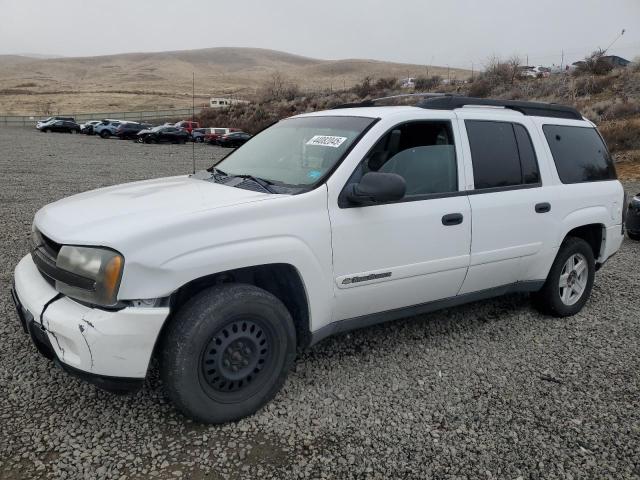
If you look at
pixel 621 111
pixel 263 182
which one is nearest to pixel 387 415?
pixel 263 182

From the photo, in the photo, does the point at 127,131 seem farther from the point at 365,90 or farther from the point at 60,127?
the point at 365,90

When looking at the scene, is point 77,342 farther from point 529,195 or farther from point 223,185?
point 529,195

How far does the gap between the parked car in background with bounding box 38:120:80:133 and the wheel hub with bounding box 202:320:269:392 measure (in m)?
45.1

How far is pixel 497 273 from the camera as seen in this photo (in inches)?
158

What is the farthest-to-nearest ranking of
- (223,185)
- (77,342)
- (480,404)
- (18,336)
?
1. (18,336)
2. (223,185)
3. (480,404)
4. (77,342)

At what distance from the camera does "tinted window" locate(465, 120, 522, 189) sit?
388cm

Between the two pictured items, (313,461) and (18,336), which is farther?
(18,336)

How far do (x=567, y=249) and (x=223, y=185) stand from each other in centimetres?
302

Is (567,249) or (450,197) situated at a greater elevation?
(450,197)

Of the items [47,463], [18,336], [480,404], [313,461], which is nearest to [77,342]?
[47,463]

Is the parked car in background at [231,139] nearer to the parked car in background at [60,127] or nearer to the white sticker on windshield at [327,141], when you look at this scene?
the parked car in background at [60,127]

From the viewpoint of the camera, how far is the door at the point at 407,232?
10.5ft

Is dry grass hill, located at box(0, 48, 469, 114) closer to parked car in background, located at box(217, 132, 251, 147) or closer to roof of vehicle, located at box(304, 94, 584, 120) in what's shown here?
parked car in background, located at box(217, 132, 251, 147)

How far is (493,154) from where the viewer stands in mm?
4000
